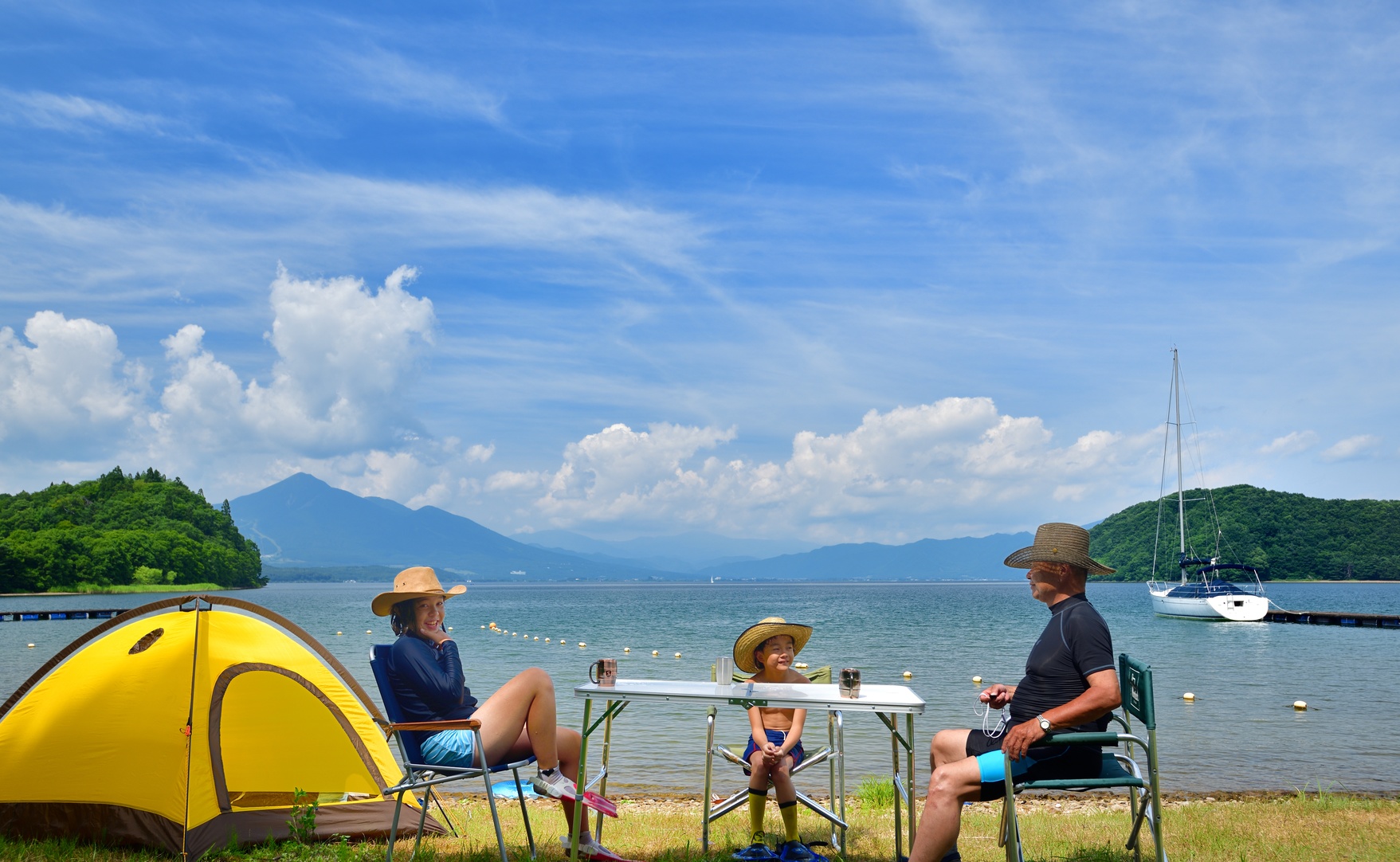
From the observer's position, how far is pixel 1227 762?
11.9 metres

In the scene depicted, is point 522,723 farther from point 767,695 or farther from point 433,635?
point 767,695

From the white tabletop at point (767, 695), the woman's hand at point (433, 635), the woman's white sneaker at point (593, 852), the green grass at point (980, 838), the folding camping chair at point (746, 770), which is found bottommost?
the green grass at point (980, 838)

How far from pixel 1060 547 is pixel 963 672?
19.5 metres

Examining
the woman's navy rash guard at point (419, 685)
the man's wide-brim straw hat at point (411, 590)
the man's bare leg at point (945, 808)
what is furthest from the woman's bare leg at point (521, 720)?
the man's bare leg at point (945, 808)

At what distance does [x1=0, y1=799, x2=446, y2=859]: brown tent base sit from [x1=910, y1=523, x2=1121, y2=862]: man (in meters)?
3.42

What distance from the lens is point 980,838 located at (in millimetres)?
6234

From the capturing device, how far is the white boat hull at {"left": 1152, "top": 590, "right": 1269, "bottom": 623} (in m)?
46.7

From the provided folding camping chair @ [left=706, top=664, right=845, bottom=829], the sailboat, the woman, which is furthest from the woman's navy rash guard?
the sailboat


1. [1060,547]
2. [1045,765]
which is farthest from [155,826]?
[1060,547]

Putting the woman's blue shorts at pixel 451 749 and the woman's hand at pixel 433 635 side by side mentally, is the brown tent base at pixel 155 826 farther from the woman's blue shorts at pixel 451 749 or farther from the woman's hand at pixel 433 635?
the woman's hand at pixel 433 635

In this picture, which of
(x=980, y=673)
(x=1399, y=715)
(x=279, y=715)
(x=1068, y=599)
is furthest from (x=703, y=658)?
(x=1068, y=599)

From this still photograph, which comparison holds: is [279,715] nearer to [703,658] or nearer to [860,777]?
[860,777]

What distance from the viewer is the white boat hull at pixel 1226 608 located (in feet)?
153

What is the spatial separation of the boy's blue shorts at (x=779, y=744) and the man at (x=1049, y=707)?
1.14 m
